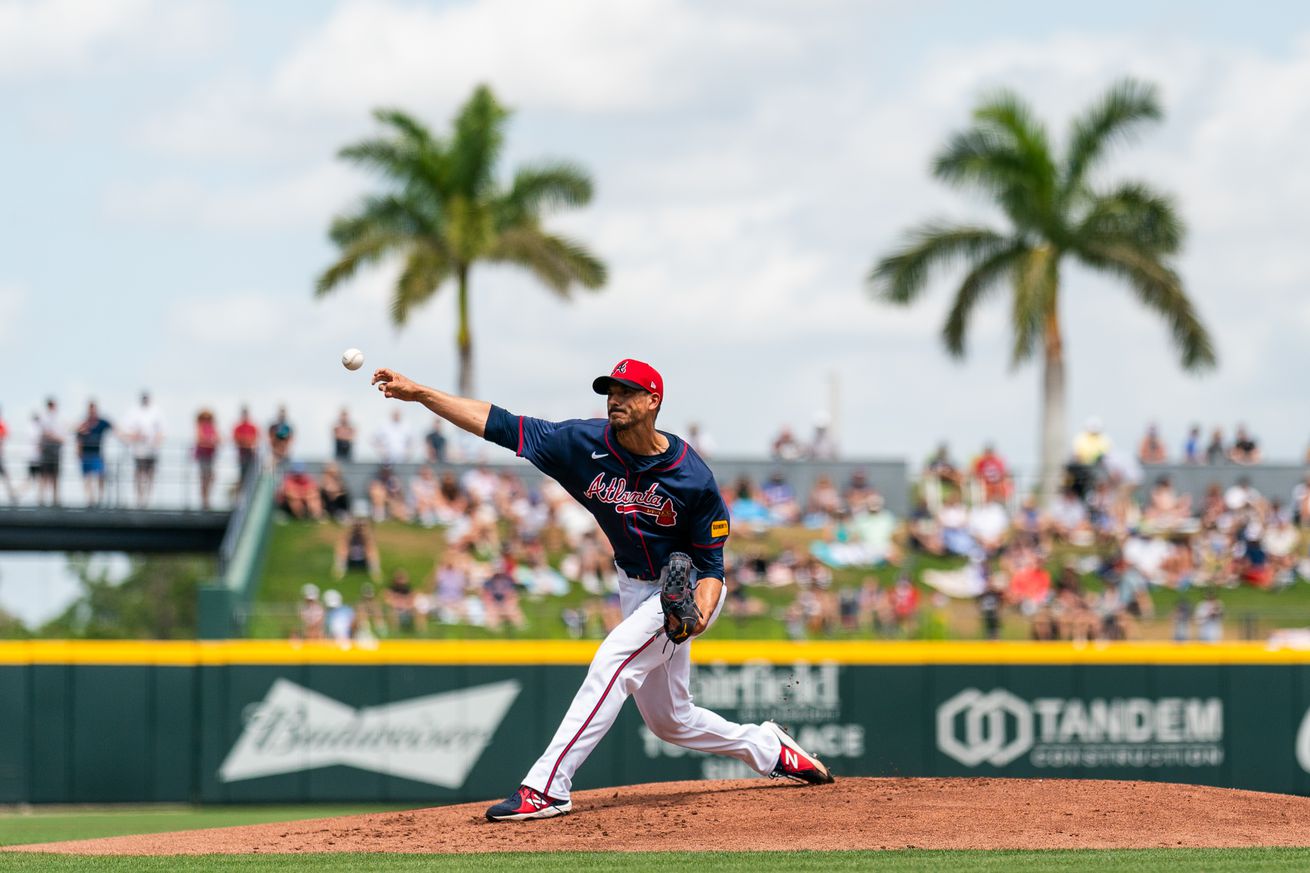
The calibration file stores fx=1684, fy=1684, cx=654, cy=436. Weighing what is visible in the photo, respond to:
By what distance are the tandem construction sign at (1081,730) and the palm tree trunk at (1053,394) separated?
11832mm

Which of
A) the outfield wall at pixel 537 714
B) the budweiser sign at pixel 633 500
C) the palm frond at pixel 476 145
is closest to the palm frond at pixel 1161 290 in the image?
the palm frond at pixel 476 145

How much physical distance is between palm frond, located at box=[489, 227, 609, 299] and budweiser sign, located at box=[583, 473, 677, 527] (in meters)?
23.4

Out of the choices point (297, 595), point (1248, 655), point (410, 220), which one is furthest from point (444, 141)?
point (1248, 655)

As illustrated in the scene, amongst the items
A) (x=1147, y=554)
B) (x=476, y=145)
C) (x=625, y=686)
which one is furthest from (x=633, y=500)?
(x=476, y=145)

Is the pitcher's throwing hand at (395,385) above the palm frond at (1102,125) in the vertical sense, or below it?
below

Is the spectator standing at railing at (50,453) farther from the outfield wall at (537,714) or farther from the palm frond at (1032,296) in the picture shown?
the palm frond at (1032,296)

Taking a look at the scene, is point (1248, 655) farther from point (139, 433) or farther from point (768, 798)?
point (139, 433)

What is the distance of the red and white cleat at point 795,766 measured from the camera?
852 centimetres

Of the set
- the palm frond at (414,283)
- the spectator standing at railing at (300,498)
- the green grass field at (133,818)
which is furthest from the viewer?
the palm frond at (414,283)

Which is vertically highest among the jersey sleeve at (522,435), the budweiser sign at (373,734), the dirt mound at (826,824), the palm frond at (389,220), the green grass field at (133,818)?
the palm frond at (389,220)

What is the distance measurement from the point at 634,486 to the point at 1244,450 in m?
21.0

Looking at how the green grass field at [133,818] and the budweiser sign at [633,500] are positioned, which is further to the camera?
the green grass field at [133,818]

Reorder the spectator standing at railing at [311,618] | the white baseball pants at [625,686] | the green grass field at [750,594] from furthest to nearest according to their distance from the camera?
the green grass field at [750,594] < the spectator standing at railing at [311,618] < the white baseball pants at [625,686]

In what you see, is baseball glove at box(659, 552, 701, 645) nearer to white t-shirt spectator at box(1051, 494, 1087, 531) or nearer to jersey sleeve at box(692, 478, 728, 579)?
jersey sleeve at box(692, 478, 728, 579)
